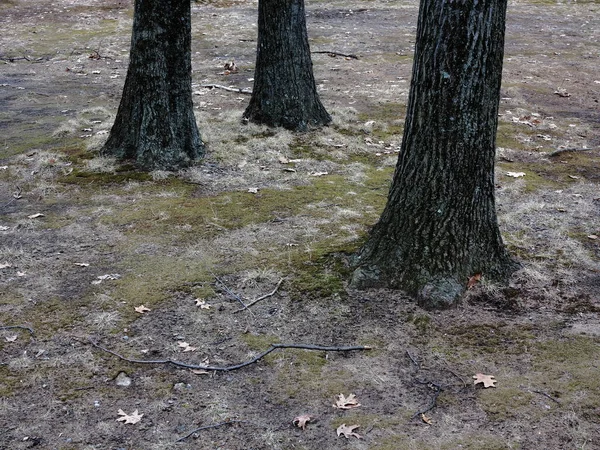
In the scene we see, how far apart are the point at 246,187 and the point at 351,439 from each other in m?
4.17

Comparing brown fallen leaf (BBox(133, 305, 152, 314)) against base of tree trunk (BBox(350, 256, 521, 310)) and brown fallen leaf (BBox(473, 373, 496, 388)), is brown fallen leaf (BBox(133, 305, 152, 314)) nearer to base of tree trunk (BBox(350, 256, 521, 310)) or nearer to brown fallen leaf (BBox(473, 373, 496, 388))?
base of tree trunk (BBox(350, 256, 521, 310))

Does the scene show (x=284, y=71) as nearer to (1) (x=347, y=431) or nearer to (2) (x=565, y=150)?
(2) (x=565, y=150)

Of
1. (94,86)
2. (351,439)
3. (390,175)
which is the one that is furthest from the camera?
(94,86)

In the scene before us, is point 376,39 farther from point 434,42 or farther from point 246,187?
point 434,42

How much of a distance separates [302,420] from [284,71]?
630 cm

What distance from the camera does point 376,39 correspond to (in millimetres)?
17125

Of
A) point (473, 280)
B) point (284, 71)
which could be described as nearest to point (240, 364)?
point (473, 280)

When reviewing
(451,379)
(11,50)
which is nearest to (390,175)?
(451,379)

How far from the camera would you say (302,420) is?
11.4 feet

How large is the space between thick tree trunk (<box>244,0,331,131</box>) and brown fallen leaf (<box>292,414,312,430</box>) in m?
5.99

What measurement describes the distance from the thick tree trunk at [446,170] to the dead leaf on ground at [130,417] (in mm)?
1996

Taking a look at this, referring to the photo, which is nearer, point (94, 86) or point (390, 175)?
point (390, 175)

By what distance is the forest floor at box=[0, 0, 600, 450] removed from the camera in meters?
3.47

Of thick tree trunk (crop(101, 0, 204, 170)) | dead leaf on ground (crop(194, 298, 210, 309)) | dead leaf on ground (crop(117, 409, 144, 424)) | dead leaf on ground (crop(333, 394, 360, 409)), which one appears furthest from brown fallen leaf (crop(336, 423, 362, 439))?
thick tree trunk (crop(101, 0, 204, 170))
